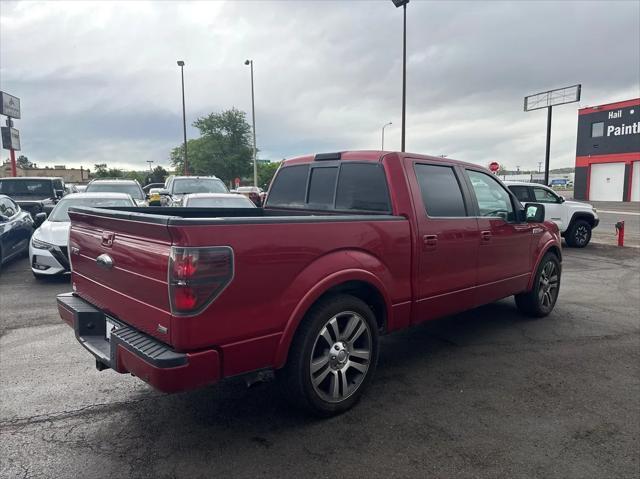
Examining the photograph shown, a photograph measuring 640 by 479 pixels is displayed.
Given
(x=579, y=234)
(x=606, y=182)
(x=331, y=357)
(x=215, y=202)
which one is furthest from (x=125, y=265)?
(x=606, y=182)

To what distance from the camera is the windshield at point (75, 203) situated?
8141 millimetres

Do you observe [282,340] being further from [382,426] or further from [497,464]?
[497,464]

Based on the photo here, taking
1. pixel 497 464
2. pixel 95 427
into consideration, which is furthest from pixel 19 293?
pixel 497 464

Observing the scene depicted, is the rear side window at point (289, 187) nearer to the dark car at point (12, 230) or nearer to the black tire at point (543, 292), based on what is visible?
the black tire at point (543, 292)

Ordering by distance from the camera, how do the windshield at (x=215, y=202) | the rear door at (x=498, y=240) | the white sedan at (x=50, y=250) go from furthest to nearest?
the windshield at (x=215, y=202) → the white sedan at (x=50, y=250) → the rear door at (x=498, y=240)

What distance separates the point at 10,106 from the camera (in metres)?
27.2

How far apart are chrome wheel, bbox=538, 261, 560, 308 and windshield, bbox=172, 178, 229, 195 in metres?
9.62

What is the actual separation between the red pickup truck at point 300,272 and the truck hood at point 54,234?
364 cm

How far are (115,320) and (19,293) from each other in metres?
4.98

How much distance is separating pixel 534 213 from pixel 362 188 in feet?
7.13

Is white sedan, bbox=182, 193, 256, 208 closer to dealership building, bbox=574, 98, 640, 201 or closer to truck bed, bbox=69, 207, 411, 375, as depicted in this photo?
truck bed, bbox=69, 207, 411, 375

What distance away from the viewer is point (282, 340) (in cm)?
287

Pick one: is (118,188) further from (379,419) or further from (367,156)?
(379,419)

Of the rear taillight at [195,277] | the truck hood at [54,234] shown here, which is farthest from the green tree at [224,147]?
the rear taillight at [195,277]
